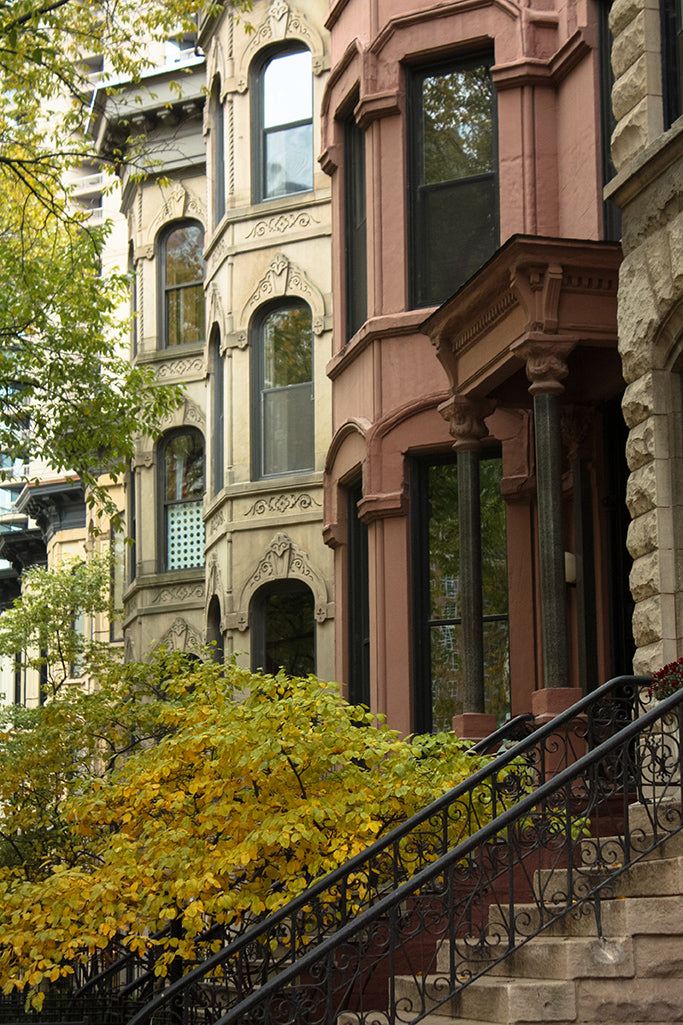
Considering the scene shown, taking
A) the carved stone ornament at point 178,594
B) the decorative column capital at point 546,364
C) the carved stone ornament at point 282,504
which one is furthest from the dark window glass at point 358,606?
the carved stone ornament at point 178,594

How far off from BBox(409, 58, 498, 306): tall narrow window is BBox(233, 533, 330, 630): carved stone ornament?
6.10 m

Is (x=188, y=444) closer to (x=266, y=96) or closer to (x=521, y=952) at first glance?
(x=266, y=96)

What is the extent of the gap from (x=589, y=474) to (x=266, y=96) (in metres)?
11.1

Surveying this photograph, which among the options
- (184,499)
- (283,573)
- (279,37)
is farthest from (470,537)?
(184,499)

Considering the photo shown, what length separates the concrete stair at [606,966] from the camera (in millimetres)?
7895

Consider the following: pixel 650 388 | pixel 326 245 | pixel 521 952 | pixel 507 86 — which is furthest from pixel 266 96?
pixel 521 952

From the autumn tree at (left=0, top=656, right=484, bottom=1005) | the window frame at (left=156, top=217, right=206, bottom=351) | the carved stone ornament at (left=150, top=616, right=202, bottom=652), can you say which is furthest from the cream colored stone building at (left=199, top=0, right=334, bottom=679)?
the autumn tree at (left=0, top=656, right=484, bottom=1005)

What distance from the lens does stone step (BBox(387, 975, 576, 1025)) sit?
7.88 meters

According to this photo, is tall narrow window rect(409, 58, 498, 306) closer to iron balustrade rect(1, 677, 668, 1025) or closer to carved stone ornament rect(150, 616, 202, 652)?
iron balustrade rect(1, 677, 668, 1025)

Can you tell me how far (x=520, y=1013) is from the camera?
7887mm

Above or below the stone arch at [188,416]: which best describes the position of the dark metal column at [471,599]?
below

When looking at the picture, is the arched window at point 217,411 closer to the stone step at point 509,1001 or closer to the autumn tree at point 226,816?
the autumn tree at point 226,816

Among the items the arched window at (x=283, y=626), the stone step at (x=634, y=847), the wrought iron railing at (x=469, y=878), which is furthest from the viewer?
the arched window at (x=283, y=626)

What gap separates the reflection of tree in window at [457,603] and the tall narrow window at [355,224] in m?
2.65
